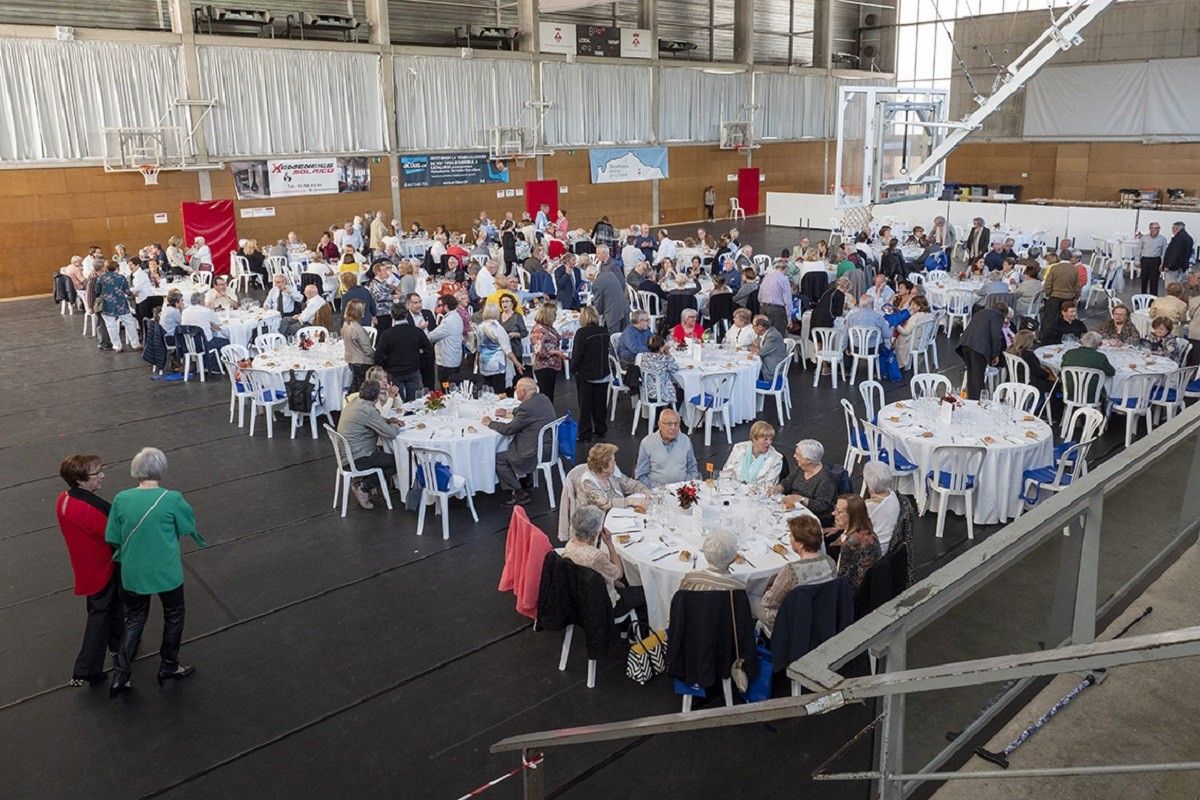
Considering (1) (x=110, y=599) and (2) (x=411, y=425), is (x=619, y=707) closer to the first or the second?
(1) (x=110, y=599)

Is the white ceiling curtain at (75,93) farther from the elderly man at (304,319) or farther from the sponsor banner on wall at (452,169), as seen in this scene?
the elderly man at (304,319)

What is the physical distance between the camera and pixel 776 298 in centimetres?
1297

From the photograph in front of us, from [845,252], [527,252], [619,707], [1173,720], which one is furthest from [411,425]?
[527,252]

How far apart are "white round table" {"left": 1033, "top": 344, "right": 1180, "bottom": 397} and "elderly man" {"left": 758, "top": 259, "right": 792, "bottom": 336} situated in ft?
10.8

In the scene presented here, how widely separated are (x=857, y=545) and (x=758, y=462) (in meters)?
1.55

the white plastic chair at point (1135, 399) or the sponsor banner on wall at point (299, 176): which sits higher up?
the sponsor banner on wall at point (299, 176)

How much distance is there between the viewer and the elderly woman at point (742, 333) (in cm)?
1094

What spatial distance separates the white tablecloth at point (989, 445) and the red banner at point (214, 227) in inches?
724

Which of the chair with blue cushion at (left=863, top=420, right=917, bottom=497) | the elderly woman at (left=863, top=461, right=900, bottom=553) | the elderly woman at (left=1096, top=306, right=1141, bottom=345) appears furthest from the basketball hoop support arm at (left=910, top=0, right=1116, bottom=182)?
the elderly woman at (left=863, top=461, right=900, bottom=553)

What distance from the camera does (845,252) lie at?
15.9 meters

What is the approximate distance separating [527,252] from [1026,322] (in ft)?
34.9

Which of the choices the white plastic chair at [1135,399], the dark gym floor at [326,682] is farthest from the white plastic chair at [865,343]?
the dark gym floor at [326,682]

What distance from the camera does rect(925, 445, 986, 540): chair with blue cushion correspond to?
25.0 feet

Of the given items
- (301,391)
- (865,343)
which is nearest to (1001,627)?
(301,391)
